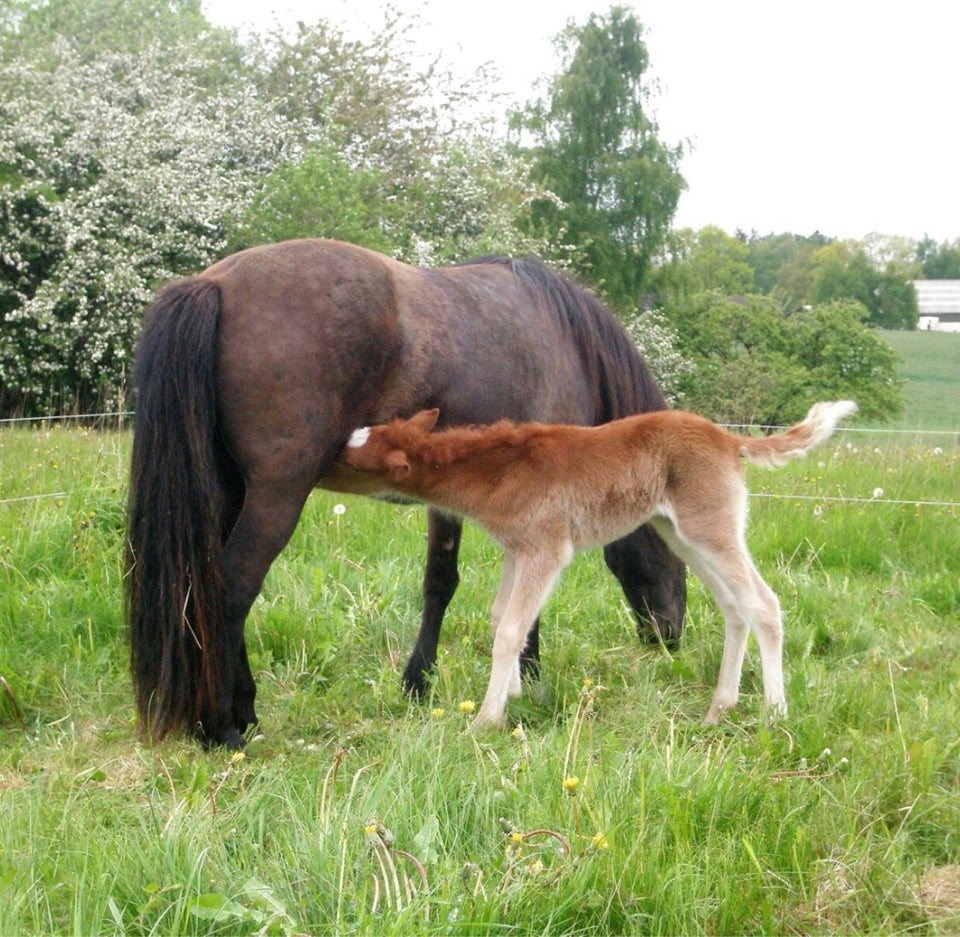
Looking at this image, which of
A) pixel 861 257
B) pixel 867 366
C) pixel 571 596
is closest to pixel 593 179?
pixel 861 257

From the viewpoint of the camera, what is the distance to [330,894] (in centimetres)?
252

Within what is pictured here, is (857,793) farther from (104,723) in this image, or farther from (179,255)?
(179,255)

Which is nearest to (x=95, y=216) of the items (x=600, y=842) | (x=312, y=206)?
(x=312, y=206)

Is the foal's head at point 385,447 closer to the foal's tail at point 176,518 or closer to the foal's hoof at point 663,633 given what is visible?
the foal's tail at point 176,518

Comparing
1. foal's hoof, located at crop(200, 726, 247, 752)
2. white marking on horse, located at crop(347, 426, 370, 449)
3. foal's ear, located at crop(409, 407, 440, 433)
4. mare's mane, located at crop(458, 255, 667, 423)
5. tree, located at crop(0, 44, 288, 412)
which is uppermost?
tree, located at crop(0, 44, 288, 412)

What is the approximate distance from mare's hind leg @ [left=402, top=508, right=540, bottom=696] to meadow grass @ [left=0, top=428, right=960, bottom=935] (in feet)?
0.48

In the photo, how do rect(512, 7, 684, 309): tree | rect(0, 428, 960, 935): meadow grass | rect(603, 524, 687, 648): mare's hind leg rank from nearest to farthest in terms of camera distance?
rect(0, 428, 960, 935): meadow grass < rect(603, 524, 687, 648): mare's hind leg < rect(512, 7, 684, 309): tree

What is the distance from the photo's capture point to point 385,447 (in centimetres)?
406

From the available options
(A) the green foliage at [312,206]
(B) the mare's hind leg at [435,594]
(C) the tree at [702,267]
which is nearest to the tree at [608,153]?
(C) the tree at [702,267]

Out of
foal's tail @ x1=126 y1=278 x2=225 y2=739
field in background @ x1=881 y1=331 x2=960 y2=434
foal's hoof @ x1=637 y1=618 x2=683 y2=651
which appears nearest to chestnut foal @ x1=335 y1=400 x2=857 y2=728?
foal's tail @ x1=126 y1=278 x2=225 y2=739

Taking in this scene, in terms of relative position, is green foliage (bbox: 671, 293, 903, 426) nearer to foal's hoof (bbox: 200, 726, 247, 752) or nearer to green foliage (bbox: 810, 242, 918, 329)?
green foliage (bbox: 810, 242, 918, 329)

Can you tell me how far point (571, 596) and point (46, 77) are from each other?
52.4 feet

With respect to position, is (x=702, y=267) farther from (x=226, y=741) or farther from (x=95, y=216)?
(x=226, y=741)

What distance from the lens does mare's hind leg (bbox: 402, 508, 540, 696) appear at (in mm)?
4914
